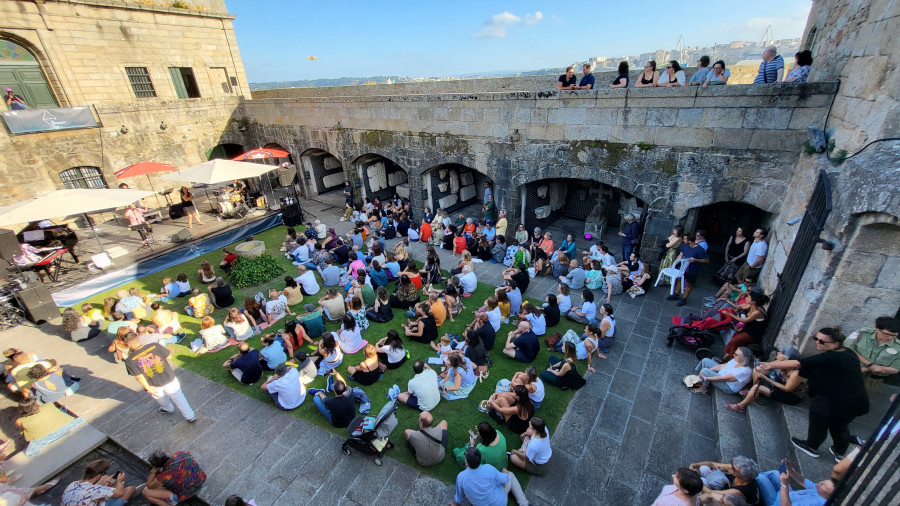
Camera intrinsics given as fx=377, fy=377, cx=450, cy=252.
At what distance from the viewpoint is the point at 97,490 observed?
4316 millimetres

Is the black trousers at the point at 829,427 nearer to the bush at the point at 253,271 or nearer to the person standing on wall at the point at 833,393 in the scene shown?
the person standing on wall at the point at 833,393

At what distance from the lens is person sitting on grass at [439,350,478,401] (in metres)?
5.88

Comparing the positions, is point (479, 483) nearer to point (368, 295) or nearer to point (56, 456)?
point (368, 295)

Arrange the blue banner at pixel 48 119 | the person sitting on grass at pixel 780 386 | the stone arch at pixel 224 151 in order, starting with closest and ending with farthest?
the person sitting on grass at pixel 780 386
the blue banner at pixel 48 119
the stone arch at pixel 224 151

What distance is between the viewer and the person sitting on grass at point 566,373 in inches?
235

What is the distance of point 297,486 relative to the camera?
490cm

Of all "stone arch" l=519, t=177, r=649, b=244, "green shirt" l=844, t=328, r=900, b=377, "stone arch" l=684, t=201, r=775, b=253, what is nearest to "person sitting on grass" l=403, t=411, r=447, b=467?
"green shirt" l=844, t=328, r=900, b=377

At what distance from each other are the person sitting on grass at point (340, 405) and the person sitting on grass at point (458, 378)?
1452 millimetres

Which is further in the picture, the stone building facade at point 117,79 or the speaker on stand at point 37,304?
the stone building facade at point 117,79

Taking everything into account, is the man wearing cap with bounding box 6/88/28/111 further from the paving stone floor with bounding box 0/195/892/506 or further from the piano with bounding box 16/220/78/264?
the paving stone floor with bounding box 0/195/892/506

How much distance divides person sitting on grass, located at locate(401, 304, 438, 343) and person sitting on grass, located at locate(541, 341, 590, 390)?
2273 mm

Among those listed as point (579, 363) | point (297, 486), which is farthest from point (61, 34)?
point (579, 363)

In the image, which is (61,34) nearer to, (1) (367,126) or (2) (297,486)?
(1) (367,126)

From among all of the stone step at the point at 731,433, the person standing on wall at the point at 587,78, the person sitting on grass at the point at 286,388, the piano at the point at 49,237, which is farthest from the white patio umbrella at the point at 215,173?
→ the stone step at the point at 731,433
